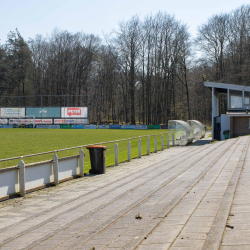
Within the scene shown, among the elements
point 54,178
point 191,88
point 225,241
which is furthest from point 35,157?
point 191,88

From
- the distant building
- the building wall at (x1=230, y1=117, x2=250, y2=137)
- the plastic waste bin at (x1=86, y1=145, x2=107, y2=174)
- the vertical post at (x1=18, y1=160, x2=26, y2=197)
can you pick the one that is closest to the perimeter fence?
the vertical post at (x1=18, y1=160, x2=26, y2=197)

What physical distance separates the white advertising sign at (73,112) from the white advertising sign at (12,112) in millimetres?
8432

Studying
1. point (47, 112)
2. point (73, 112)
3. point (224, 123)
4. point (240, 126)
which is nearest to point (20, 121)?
point (47, 112)

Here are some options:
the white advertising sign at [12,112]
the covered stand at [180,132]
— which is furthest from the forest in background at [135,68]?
the covered stand at [180,132]

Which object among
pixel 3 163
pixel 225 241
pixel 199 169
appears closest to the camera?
pixel 225 241

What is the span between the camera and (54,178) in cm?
924

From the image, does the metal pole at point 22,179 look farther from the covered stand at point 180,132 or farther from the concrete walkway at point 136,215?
the covered stand at point 180,132

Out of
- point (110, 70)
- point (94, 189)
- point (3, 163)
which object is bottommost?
point (94, 189)

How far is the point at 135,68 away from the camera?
212 feet

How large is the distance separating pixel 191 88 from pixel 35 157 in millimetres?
56403

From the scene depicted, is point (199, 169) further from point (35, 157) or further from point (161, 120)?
point (161, 120)

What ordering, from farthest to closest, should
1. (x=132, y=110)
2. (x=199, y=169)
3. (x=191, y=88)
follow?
(x=132, y=110) → (x=191, y=88) → (x=199, y=169)

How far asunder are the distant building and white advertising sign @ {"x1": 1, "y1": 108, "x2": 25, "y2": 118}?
41781mm

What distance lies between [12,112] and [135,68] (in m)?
26.4
